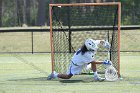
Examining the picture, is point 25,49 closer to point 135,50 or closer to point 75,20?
point 135,50

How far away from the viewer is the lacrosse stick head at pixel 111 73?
1337 cm

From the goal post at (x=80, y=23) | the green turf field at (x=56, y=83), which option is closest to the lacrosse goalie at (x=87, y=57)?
the green turf field at (x=56, y=83)

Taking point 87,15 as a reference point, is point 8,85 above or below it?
below

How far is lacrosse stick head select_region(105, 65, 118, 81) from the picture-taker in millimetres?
13367

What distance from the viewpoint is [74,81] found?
1363 centimetres

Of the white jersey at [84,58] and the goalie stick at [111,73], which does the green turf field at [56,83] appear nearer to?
the goalie stick at [111,73]

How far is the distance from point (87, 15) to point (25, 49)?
13064 millimetres

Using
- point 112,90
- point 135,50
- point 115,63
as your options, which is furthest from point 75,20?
point 135,50

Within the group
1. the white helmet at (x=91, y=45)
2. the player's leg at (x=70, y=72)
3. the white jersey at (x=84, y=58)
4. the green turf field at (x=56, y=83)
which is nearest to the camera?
the green turf field at (x=56, y=83)

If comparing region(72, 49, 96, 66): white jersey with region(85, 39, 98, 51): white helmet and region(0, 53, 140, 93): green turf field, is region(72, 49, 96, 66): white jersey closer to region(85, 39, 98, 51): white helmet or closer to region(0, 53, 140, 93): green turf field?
region(85, 39, 98, 51): white helmet

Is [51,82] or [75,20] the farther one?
[75,20]

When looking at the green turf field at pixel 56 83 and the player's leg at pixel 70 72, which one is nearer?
the green turf field at pixel 56 83

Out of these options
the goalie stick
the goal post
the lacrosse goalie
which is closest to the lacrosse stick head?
the goalie stick

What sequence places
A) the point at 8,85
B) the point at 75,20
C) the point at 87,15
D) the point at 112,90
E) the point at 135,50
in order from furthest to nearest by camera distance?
1. the point at 135,50
2. the point at 75,20
3. the point at 87,15
4. the point at 8,85
5. the point at 112,90
